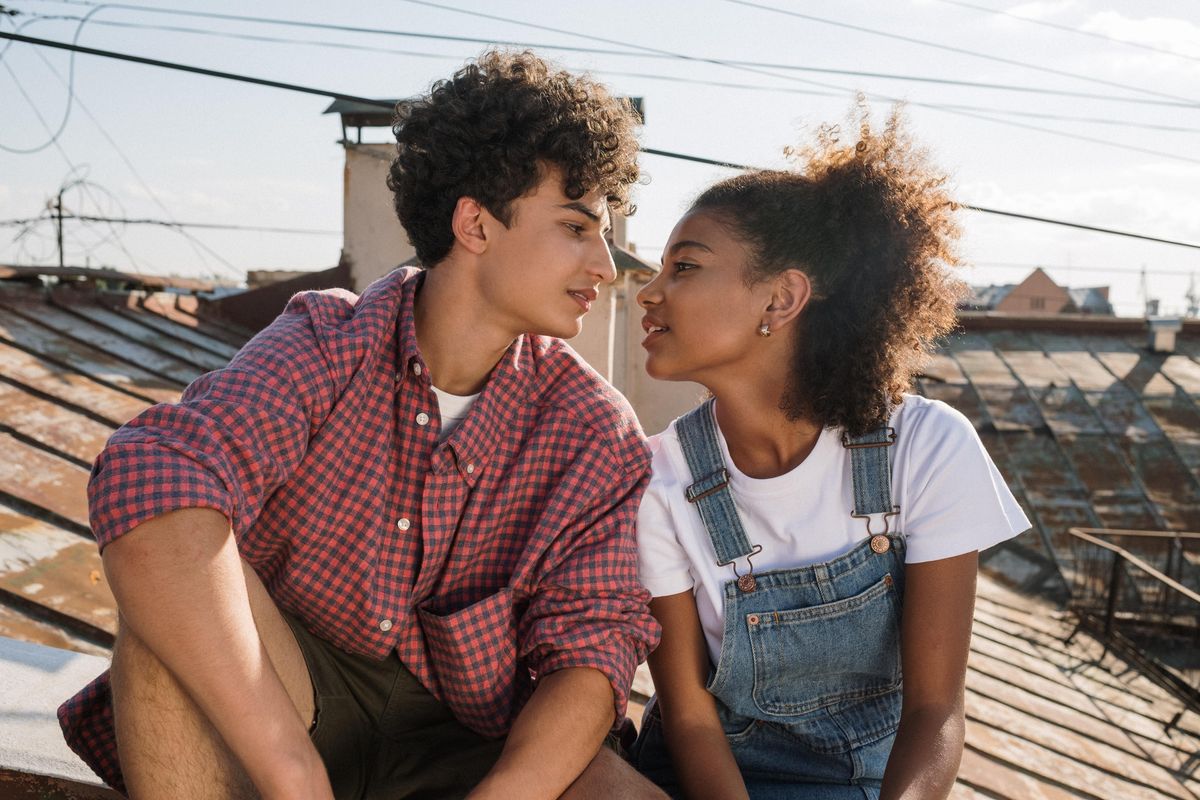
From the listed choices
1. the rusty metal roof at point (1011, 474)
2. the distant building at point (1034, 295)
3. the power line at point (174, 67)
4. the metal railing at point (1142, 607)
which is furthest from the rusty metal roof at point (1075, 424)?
the distant building at point (1034, 295)

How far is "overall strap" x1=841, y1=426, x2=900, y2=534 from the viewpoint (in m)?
2.39

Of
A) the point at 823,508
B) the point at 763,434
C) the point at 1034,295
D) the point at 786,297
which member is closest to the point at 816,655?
the point at 823,508

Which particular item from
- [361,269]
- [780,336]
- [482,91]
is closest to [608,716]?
[780,336]

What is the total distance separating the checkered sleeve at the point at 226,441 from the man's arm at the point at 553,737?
0.72 metres

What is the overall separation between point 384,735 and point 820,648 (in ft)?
3.52

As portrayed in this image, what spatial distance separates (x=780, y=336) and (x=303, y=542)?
1.33m

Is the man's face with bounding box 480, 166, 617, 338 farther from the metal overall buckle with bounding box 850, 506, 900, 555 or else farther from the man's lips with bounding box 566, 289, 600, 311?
the metal overall buckle with bounding box 850, 506, 900, 555

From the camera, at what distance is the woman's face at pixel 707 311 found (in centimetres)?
261

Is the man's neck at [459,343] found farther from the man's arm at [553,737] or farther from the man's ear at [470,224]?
the man's arm at [553,737]

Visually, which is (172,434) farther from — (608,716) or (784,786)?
(784,786)

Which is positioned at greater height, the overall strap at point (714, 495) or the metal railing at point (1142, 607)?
the overall strap at point (714, 495)

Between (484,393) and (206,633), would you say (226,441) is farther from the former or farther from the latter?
(484,393)

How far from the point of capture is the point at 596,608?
2.25 metres

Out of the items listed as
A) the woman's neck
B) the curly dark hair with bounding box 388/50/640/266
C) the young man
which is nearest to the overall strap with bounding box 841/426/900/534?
the woman's neck
